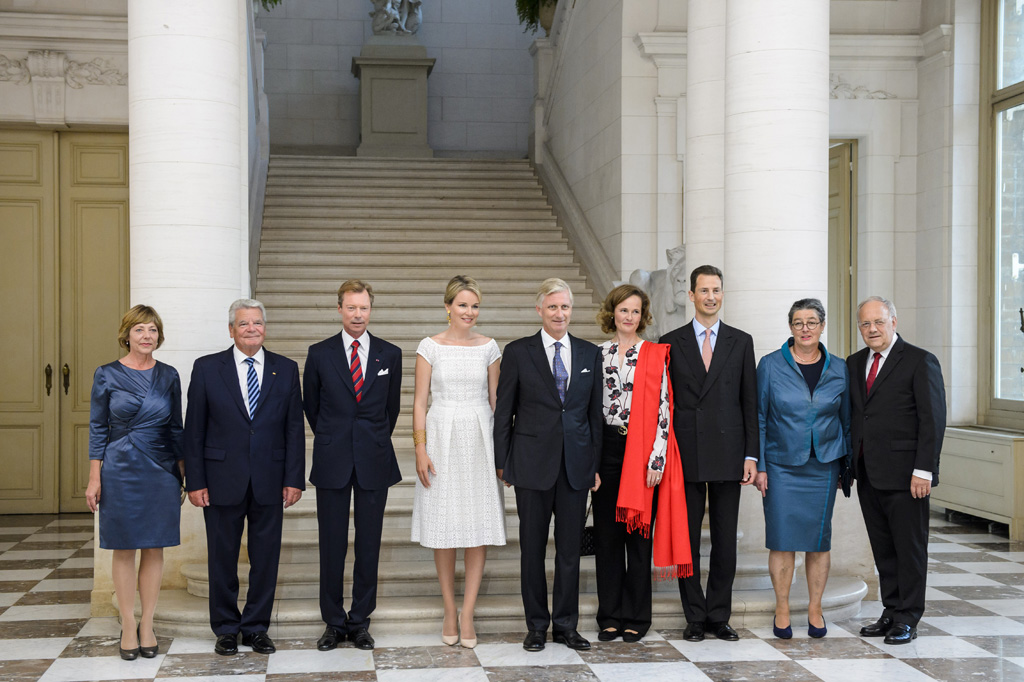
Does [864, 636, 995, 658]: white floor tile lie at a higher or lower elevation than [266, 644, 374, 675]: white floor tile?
lower

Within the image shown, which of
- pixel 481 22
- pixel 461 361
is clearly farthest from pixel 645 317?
pixel 481 22

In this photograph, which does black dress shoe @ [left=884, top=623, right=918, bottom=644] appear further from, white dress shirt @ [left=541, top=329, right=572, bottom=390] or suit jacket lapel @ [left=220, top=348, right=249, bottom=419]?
suit jacket lapel @ [left=220, top=348, right=249, bottom=419]

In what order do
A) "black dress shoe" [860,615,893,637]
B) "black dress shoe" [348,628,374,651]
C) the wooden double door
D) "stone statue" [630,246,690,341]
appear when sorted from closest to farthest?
"black dress shoe" [348,628,374,651] < "black dress shoe" [860,615,893,637] < "stone statue" [630,246,690,341] < the wooden double door

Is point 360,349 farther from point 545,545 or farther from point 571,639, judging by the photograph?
point 571,639

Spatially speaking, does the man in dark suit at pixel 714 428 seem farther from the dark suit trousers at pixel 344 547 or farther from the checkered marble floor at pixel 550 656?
the dark suit trousers at pixel 344 547

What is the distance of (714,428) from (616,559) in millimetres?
723

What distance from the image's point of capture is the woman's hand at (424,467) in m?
4.50

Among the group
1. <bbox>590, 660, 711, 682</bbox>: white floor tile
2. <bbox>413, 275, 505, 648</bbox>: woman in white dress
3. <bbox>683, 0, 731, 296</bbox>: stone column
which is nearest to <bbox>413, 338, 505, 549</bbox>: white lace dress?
<bbox>413, 275, 505, 648</bbox>: woman in white dress

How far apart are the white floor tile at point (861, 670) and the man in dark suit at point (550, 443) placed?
960mm

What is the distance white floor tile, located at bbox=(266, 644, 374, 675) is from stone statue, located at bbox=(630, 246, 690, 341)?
3.38m

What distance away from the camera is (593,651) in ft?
15.0

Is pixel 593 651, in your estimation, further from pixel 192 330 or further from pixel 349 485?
pixel 192 330

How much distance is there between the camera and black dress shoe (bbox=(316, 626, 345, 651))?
4.56 meters

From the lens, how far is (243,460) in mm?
4461
